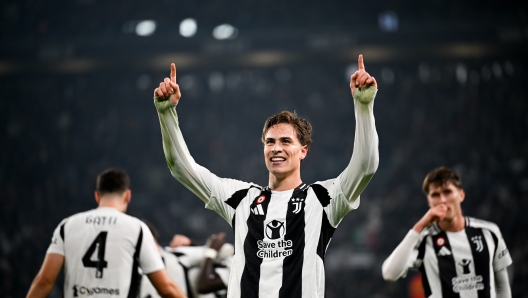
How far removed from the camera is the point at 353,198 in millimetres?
2957

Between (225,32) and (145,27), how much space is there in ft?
7.85

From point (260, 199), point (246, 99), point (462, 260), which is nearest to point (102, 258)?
point (260, 199)

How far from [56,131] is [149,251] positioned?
50.3 ft

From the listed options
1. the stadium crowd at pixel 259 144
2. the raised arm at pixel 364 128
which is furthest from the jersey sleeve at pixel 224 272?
the stadium crowd at pixel 259 144

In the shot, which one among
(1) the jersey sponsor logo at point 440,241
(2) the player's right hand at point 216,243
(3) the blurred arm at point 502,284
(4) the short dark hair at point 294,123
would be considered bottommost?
(3) the blurred arm at point 502,284

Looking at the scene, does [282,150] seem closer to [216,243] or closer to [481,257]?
[481,257]

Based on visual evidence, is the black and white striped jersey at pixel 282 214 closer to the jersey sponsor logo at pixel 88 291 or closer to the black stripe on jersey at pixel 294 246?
the black stripe on jersey at pixel 294 246

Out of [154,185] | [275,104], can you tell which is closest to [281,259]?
[154,185]

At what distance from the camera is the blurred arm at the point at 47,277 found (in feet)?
13.4

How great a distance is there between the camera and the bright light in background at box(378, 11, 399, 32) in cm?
1666

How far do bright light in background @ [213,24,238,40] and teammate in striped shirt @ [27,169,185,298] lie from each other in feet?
44.2

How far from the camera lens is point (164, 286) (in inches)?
168

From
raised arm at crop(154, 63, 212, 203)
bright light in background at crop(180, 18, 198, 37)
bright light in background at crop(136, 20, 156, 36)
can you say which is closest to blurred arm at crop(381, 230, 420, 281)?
raised arm at crop(154, 63, 212, 203)

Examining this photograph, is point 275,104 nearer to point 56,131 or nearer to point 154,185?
Result: point 154,185
